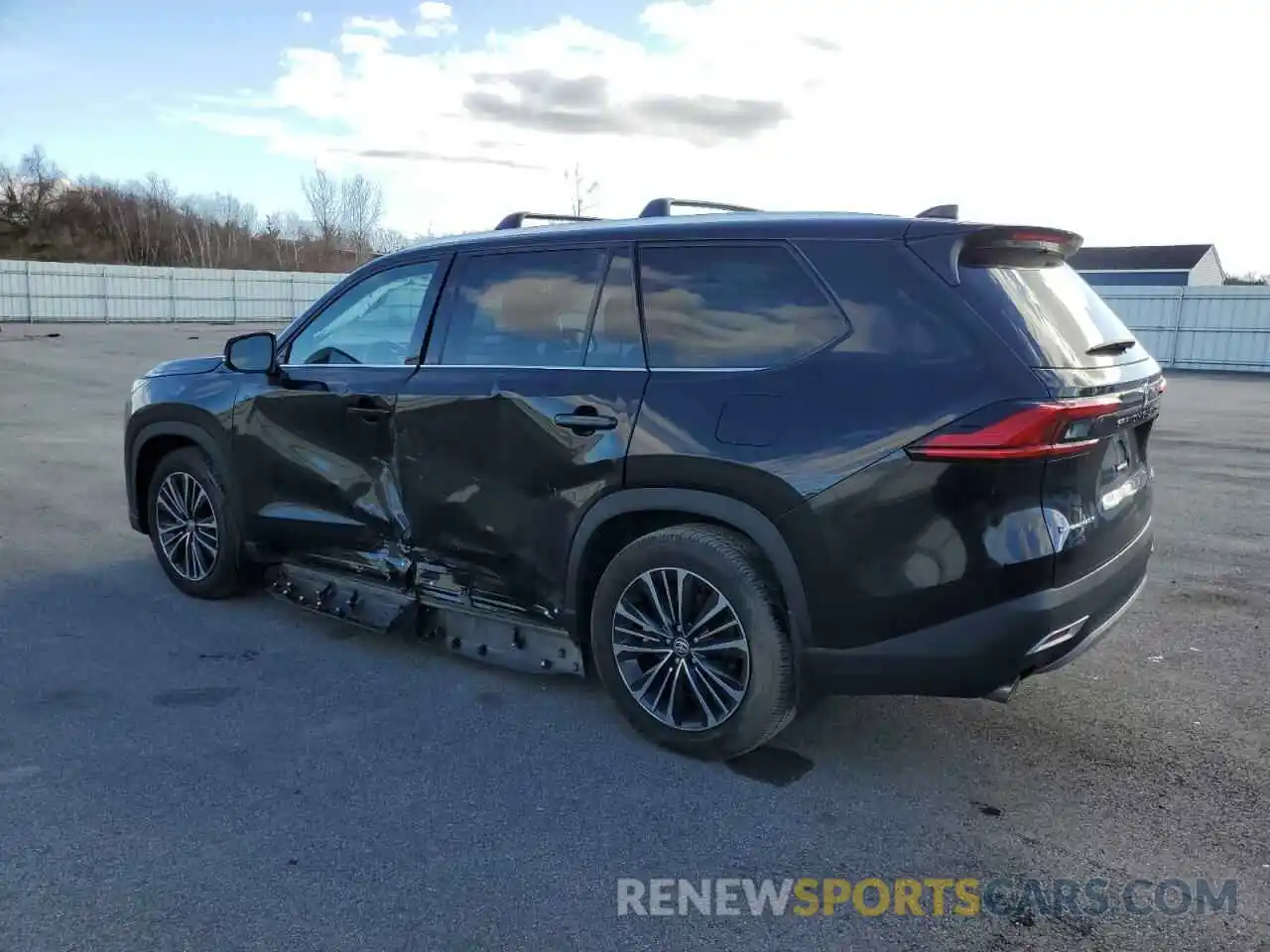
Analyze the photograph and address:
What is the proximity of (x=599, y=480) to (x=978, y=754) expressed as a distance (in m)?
1.72

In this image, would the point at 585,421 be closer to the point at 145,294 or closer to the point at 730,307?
the point at 730,307

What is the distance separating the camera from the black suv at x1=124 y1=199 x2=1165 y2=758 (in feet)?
10.2

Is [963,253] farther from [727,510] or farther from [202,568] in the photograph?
[202,568]

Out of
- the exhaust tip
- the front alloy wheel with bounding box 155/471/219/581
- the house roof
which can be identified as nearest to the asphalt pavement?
the front alloy wheel with bounding box 155/471/219/581

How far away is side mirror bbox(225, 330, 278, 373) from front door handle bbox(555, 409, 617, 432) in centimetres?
188

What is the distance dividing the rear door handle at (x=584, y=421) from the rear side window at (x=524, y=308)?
9.1 inches

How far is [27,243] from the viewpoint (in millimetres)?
57938

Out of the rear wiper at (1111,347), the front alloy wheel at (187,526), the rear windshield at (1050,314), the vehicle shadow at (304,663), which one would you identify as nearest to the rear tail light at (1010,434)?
the rear windshield at (1050,314)

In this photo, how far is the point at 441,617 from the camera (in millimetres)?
4488

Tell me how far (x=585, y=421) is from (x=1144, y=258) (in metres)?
59.9

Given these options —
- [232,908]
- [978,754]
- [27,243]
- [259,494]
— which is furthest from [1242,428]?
[27,243]

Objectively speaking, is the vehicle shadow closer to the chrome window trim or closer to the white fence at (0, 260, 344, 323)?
the chrome window trim

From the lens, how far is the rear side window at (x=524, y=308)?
3.96 meters

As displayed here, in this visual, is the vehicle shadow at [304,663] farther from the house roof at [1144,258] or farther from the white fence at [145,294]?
the house roof at [1144,258]
